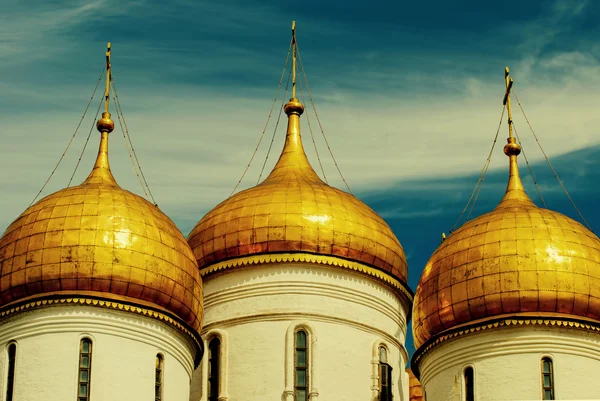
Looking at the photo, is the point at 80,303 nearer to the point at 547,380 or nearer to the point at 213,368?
the point at 213,368

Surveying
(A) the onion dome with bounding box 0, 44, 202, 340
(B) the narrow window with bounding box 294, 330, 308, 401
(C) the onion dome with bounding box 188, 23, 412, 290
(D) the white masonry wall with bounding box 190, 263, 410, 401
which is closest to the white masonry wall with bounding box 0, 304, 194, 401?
(A) the onion dome with bounding box 0, 44, 202, 340

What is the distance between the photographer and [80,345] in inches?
1092

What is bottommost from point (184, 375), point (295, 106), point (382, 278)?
point (184, 375)

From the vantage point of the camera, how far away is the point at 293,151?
3259cm

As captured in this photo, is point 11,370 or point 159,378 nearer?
point 11,370

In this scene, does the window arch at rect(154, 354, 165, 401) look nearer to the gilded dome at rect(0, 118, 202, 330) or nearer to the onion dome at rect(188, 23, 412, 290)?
the gilded dome at rect(0, 118, 202, 330)

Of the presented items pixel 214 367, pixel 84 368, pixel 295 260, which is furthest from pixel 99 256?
pixel 295 260

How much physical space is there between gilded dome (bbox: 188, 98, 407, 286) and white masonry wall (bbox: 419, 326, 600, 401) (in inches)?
95.8

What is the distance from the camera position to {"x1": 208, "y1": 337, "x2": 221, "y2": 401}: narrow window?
29.8m

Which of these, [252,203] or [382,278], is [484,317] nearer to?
[382,278]

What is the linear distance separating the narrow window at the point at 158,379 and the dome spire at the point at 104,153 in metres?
3.22

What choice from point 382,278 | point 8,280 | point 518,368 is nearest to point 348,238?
point 382,278

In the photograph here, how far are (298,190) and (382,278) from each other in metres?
1.91

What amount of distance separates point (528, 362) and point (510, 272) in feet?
4.43
